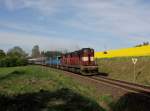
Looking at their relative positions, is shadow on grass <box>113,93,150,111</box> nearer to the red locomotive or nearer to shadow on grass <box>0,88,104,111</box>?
shadow on grass <box>0,88,104,111</box>

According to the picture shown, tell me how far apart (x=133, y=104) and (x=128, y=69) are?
30.2m

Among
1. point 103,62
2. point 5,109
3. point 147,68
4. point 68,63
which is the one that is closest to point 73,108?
point 5,109

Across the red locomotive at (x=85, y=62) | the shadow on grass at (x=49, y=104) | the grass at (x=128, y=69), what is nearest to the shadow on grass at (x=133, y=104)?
the shadow on grass at (x=49, y=104)

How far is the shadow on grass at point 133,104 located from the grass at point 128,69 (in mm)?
13997

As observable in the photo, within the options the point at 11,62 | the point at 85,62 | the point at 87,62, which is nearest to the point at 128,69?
the point at 87,62

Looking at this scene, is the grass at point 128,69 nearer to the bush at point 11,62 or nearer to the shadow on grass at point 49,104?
the shadow on grass at point 49,104

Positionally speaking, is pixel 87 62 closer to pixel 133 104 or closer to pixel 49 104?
pixel 133 104

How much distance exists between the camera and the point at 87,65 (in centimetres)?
4522

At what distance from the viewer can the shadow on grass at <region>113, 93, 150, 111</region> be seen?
56.9 feet

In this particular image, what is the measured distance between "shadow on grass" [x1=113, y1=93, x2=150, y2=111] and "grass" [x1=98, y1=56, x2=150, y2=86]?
13997 millimetres

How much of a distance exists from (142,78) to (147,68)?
13.3ft

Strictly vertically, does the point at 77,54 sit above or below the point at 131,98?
above

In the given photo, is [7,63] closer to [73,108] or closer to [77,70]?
[77,70]

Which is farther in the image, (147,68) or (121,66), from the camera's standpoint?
(121,66)
